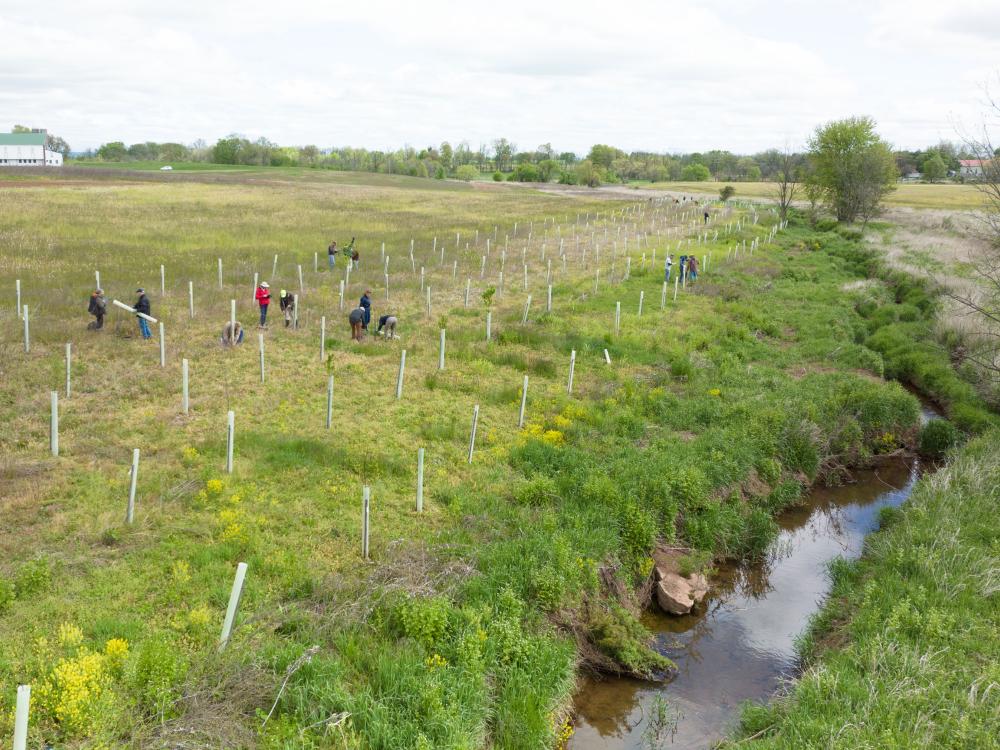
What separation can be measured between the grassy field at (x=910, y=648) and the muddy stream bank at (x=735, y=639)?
2.27 ft

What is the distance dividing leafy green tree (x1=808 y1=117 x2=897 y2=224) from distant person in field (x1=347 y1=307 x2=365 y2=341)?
179 feet

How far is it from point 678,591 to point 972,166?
16369 mm

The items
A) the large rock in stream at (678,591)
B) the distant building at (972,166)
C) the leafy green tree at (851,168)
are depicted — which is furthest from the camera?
the leafy green tree at (851,168)

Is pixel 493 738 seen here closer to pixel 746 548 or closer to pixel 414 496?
pixel 414 496

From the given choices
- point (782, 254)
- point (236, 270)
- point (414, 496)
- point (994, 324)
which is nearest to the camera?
point (414, 496)

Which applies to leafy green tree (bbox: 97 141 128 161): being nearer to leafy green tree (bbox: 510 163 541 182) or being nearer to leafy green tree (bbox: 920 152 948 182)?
leafy green tree (bbox: 510 163 541 182)

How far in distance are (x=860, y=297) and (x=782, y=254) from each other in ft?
45.7

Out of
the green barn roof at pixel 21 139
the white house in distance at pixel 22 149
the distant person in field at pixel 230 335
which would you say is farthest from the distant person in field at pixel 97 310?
the green barn roof at pixel 21 139

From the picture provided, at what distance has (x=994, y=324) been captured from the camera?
23547 mm

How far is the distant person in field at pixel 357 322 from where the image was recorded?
21.5 meters

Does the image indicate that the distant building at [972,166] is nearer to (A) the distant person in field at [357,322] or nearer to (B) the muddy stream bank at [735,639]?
(B) the muddy stream bank at [735,639]

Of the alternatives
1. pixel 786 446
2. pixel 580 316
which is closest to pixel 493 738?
pixel 786 446

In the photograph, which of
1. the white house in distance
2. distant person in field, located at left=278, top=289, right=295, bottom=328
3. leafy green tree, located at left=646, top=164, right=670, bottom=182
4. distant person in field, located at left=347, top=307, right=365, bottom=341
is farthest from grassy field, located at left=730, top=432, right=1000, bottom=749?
leafy green tree, located at left=646, top=164, right=670, bottom=182

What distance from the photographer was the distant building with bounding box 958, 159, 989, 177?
18.3 metres
